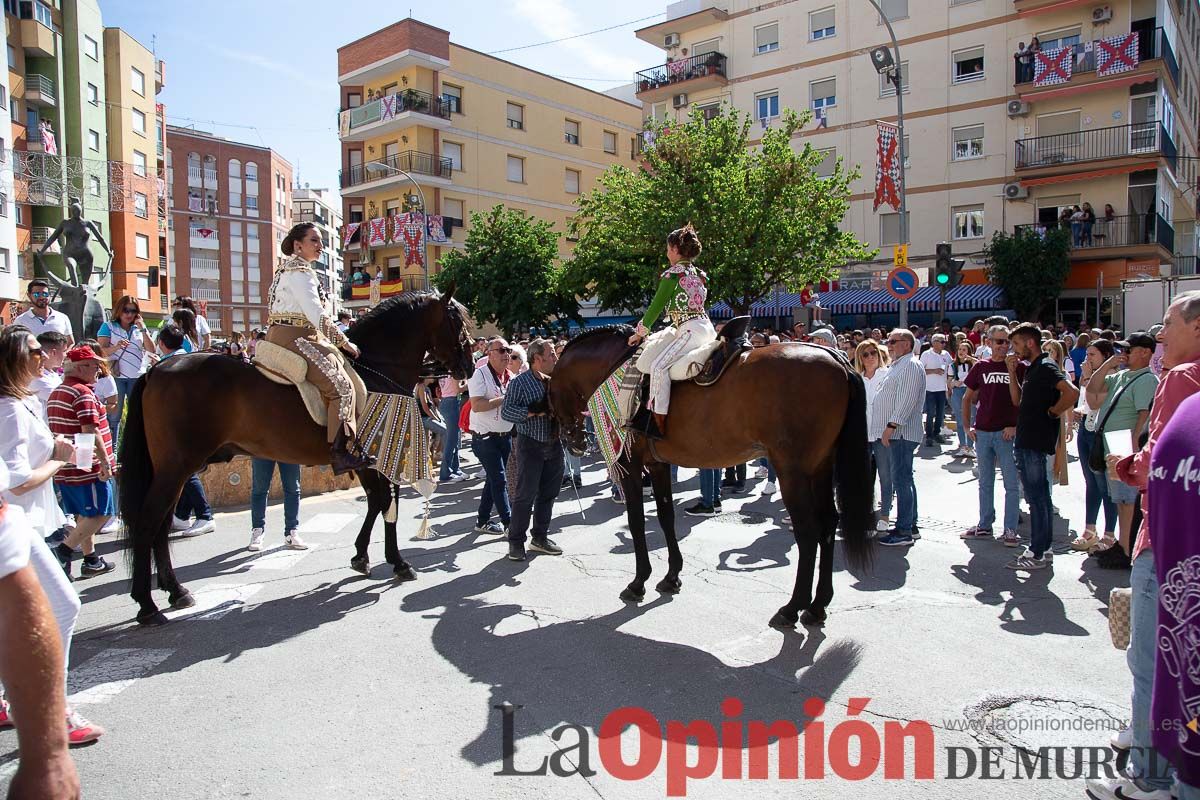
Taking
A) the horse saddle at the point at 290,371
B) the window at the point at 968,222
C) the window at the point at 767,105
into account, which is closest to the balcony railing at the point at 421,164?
the window at the point at 767,105

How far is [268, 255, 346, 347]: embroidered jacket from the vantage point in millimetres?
5992

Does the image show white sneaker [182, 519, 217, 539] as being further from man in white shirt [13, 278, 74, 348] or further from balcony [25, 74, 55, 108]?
balcony [25, 74, 55, 108]

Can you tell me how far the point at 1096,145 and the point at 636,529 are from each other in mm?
30631

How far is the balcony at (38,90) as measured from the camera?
33.5 m

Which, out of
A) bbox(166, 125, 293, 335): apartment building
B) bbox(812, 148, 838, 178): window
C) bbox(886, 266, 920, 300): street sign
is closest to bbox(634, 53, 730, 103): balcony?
bbox(812, 148, 838, 178): window

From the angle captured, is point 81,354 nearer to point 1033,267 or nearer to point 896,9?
point 1033,267

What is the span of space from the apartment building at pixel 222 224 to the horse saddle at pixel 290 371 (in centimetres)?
6955

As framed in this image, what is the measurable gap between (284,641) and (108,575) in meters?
2.89

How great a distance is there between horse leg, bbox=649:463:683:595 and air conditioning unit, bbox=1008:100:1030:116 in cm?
3011

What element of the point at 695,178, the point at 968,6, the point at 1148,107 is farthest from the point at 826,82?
the point at 695,178

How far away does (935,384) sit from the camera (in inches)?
539

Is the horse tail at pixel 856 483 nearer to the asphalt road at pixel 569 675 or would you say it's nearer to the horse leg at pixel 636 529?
the asphalt road at pixel 569 675

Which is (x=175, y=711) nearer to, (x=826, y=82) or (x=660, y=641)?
(x=660, y=641)

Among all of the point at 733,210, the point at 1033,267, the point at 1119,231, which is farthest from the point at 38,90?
the point at 1119,231
